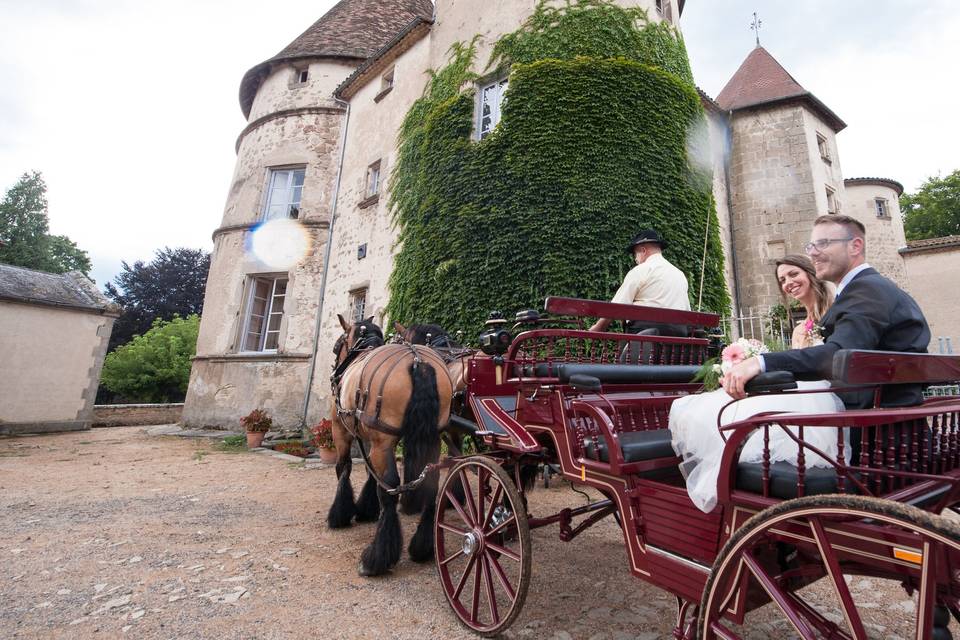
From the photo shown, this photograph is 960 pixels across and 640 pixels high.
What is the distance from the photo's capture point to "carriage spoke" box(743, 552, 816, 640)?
1343 mm

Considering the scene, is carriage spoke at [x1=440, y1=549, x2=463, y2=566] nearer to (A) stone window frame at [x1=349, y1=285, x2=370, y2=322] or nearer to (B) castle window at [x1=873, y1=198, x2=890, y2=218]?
(A) stone window frame at [x1=349, y1=285, x2=370, y2=322]

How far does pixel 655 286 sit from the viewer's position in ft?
11.6

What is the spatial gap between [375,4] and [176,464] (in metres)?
15.9

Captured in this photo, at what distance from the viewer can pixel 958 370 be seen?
1.65 meters

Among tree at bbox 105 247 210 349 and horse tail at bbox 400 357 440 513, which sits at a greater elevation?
tree at bbox 105 247 210 349

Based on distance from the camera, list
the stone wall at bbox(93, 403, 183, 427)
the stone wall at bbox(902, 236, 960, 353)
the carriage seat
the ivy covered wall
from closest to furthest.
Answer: the carriage seat
the ivy covered wall
the stone wall at bbox(902, 236, 960, 353)
the stone wall at bbox(93, 403, 183, 427)

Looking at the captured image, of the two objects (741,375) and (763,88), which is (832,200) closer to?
(763,88)

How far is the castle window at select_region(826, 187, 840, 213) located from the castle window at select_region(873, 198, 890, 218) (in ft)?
18.6

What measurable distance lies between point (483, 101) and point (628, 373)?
8.25m

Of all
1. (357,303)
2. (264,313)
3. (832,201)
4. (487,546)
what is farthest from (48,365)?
(832,201)

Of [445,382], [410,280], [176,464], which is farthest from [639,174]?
[176,464]

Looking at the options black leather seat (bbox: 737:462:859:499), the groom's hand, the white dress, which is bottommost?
black leather seat (bbox: 737:462:859:499)

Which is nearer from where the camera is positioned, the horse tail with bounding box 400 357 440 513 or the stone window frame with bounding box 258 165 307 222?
the horse tail with bounding box 400 357 440 513

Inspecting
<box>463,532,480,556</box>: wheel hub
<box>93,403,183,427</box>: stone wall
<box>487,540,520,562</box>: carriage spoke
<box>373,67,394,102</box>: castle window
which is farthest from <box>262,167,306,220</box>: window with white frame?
<box>487,540,520,562</box>: carriage spoke
